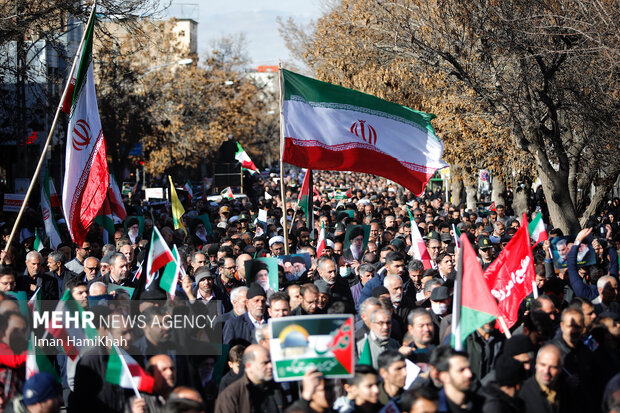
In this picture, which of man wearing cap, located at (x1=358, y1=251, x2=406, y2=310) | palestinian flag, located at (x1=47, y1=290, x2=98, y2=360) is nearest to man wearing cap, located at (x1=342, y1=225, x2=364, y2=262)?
man wearing cap, located at (x1=358, y1=251, x2=406, y2=310)

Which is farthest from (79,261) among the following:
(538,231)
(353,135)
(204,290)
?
(538,231)

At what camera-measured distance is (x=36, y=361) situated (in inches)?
256

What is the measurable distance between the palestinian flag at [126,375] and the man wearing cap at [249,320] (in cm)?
178

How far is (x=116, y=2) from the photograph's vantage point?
717 inches

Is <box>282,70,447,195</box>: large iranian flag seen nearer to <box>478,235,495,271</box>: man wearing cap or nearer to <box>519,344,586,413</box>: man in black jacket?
<box>478,235,495,271</box>: man wearing cap

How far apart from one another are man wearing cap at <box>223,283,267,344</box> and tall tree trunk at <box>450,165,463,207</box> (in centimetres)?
2348

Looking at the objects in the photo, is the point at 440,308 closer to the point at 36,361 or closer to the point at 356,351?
the point at 356,351

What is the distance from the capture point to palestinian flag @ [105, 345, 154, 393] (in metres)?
6.01

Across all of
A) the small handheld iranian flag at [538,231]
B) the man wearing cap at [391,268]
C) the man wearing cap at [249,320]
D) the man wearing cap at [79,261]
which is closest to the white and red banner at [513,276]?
the man wearing cap at [391,268]

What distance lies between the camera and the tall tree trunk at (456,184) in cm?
3145

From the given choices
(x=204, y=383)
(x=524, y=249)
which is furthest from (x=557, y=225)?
(x=204, y=383)

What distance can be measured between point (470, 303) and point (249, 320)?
2211 millimetres

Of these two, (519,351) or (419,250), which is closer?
(519,351)

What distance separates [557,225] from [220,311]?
10474 millimetres
